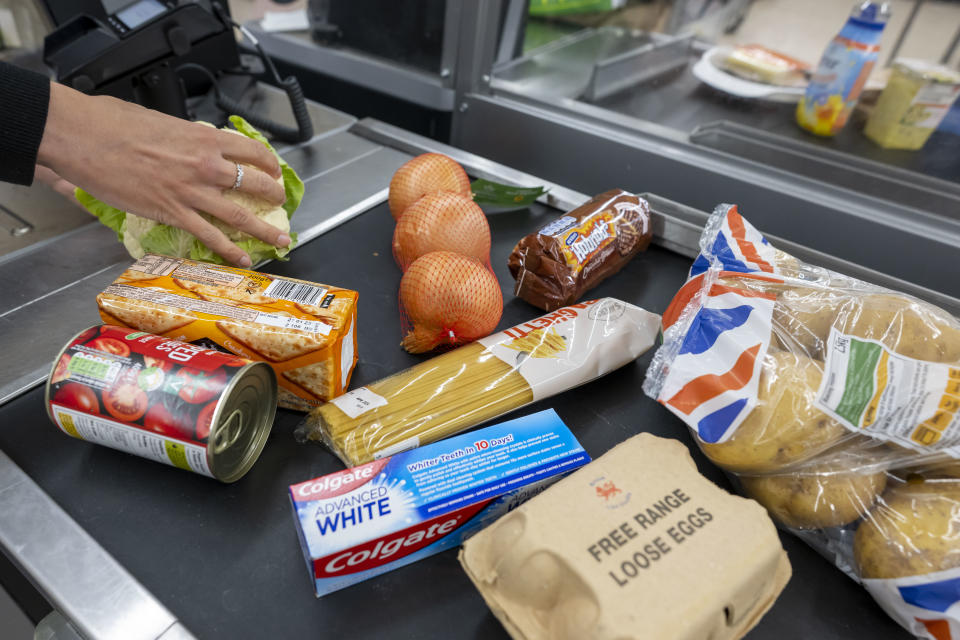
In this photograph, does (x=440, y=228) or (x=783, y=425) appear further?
(x=440, y=228)

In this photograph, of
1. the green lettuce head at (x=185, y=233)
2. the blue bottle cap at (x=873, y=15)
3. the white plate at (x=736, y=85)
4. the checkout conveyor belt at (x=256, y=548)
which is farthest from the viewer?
the white plate at (x=736, y=85)

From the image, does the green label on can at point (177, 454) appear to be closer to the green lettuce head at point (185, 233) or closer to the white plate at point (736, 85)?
the green lettuce head at point (185, 233)

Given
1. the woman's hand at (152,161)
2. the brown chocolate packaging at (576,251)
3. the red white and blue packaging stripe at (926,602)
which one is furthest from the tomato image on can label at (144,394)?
the red white and blue packaging stripe at (926,602)

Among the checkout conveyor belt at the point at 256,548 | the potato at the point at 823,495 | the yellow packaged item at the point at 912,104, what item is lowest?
the checkout conveyor belt at the point at 256,548

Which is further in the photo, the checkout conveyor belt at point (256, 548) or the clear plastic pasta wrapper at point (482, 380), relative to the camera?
the clear plastic pasta wrapper at point (482, 380)

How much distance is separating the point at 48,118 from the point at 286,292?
44 cm

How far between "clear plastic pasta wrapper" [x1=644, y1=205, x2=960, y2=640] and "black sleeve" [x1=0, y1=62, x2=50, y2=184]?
0.96 meters

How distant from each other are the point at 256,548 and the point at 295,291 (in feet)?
1.17

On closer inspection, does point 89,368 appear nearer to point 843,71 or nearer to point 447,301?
point 447,301

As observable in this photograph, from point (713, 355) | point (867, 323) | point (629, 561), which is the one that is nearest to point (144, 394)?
point (629, 561)

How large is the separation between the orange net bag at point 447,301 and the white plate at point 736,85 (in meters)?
1.29

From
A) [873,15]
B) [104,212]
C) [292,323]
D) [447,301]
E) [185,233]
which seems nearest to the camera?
[292,323]

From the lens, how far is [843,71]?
57.6 inches

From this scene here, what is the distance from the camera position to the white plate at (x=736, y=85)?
5.62 ft
